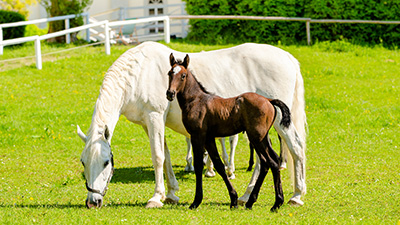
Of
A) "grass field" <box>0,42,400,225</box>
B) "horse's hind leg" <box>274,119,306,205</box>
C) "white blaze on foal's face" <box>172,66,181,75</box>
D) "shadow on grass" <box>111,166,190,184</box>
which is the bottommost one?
"shadow on grass" <box>111,166,190,184</box>

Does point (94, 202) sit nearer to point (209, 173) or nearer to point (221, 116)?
point (221, 116)

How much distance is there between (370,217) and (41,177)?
5215mm

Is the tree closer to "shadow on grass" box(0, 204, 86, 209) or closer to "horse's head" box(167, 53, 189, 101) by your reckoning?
"shadow on grass" box(0, 204, 86, 209)

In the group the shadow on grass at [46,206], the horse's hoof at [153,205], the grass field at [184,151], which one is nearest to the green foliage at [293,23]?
the grass field at [184,151]

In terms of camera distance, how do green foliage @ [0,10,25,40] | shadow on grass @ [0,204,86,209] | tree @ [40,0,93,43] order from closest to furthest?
shadow on grass @ [0,204,86,209] → tree @ [40,0,93,43] → green foliage @ [0,10,25,40]

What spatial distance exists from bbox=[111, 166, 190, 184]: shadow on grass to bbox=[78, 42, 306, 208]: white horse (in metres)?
1.50

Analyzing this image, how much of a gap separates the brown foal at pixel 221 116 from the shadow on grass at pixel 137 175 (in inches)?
106

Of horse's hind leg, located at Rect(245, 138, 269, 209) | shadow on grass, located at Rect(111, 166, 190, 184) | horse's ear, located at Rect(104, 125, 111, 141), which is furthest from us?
shadow on grass, located at Rect(111, 166, 190, 184)

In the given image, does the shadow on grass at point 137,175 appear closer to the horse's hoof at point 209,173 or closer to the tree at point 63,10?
the horse's hoof at point 209,173

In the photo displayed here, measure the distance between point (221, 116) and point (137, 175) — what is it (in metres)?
3.42

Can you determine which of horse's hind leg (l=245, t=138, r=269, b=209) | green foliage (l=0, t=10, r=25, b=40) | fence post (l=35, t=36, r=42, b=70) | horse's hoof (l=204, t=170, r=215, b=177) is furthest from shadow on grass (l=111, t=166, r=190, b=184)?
green foliage (l=0, t=10, r=25, b=40)

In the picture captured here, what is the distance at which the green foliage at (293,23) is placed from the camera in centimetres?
1922

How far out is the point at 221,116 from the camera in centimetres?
592

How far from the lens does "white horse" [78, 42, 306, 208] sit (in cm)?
619
